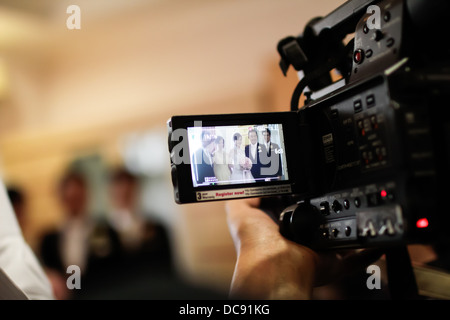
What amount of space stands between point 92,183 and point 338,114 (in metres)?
3.16

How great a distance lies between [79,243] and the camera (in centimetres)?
305

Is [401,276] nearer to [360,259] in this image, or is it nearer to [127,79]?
[360,259]

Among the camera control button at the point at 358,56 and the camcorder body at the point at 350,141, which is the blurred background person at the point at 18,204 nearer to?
the camcorder body at the point at 350,141

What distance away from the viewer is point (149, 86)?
3869 mm

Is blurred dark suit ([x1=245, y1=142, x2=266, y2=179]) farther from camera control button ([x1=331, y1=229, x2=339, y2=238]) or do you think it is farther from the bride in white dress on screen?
camera control button ([x1=331, y1=229, x2=339, y2=238])

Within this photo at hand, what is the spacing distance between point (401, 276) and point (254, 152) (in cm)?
35

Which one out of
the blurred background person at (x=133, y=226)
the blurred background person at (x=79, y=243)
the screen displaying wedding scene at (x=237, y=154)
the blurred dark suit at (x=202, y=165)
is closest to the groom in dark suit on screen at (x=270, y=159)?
the screen displaying wedding scene at (x=237, y=154)

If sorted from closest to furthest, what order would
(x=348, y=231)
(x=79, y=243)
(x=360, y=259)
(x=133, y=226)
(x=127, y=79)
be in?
(x=348, y=231) → (x=360, y=259) → (x=79, y=243) → (x=133, y=226) → (x=127, y=79)

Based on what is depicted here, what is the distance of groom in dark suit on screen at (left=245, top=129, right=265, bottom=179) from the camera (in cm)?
87

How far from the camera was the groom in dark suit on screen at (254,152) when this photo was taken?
34.2 inches

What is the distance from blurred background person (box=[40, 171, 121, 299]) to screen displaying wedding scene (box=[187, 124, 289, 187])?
1.96 meters

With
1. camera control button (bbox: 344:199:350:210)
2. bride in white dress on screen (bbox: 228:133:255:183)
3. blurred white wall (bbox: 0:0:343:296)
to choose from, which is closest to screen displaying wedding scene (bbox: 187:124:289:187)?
bride in white dress on screen (bbox: 228:133:255:183)

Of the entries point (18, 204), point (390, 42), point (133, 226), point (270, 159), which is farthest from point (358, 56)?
point (133, 226)
